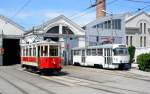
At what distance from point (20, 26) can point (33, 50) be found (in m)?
29.6

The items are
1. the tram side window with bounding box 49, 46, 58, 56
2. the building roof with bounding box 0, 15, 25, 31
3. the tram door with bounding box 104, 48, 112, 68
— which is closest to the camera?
the tram side window with bounding box 49, 46, 58, 56

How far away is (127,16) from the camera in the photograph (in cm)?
7912

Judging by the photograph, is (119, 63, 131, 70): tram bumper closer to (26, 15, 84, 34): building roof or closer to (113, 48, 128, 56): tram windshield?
(113, 48, 128, 56): tram windshield

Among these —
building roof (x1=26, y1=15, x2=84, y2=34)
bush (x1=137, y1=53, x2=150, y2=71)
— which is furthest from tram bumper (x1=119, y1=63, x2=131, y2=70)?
building roof (x1=26, y1=15, x2=84, y2=34)

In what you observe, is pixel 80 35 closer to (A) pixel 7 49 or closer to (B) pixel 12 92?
(A) pixel 7 49

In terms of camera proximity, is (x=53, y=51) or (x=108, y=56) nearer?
(x=53, y=51)

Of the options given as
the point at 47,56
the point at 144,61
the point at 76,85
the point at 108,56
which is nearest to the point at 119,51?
the point at 108,56

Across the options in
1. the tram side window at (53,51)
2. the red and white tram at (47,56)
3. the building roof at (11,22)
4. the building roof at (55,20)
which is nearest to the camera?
the red and white tram at (47,56)

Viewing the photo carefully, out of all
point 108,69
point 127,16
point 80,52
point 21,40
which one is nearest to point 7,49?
point 21,40

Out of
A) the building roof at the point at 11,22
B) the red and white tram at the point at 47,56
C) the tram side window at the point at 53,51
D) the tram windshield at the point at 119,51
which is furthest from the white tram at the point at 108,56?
the building roof at the point at 11,22

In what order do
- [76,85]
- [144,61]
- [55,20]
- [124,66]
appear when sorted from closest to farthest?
[76,85]
[144,61]
[124,66]
[55,20]

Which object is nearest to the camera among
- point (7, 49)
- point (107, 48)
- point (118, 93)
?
point (118, 93)

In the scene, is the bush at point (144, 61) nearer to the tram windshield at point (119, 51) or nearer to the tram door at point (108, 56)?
the tram windshield at point (119, 51)

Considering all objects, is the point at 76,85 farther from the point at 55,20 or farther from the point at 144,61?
the point at 55,20
